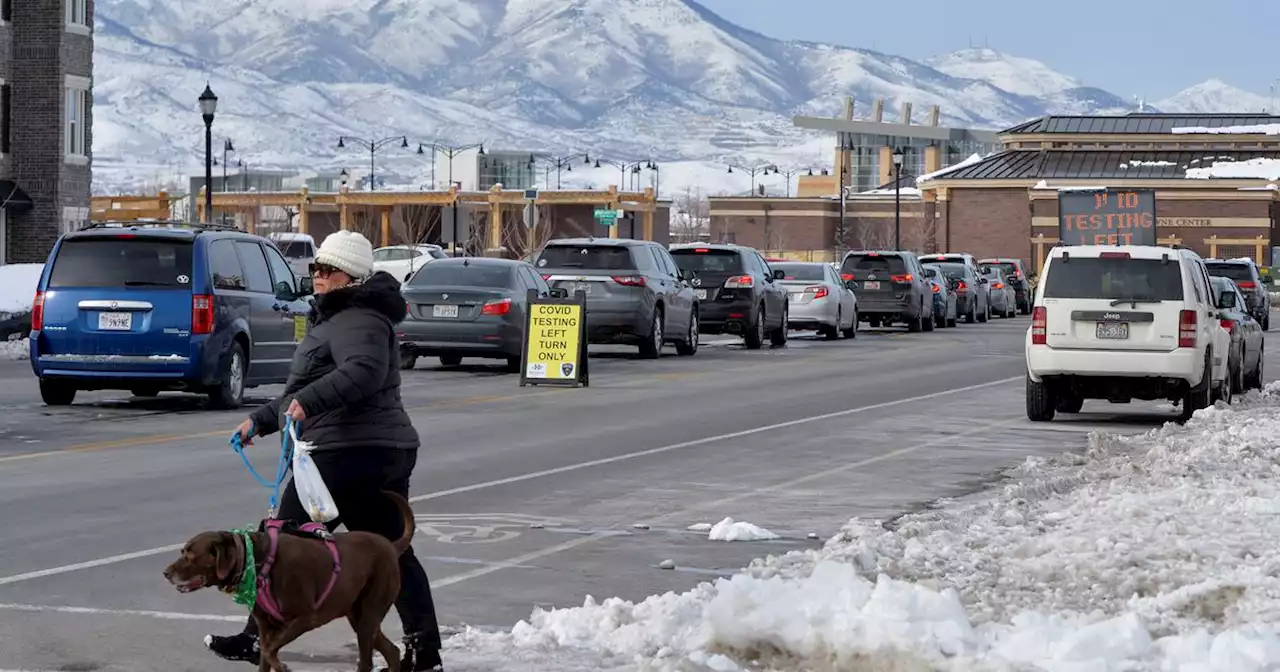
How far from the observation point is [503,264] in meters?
29.7

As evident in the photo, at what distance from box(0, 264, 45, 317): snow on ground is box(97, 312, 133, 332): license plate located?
1405 cm

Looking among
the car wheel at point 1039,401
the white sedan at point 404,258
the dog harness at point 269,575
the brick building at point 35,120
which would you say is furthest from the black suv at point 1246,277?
the dog harness at point 269,575

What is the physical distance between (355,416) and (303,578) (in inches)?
41.8

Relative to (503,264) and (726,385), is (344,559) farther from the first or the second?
(503,264)

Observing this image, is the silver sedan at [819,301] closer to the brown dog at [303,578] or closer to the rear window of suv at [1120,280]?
the rear window of suv at [1120,280]

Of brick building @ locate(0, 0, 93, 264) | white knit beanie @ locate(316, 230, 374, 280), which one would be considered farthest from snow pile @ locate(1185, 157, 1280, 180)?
white knit beanie @ locate(316, 230, 374, 280)

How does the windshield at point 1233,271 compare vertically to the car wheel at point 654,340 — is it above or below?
above

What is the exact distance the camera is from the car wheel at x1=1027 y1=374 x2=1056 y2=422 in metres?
22.2

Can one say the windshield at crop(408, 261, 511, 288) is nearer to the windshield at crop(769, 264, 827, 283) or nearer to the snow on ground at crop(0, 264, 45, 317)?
the snow on ground at crop(0, 264, 45, 317)

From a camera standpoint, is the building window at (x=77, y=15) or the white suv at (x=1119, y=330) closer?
the white suv at (x=1119, y=330)

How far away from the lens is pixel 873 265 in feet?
158

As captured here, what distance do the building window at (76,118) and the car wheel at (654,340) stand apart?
27.3 m

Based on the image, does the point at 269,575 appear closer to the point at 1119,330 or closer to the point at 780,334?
the point at 1119,330

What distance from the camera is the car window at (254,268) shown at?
22.3m
